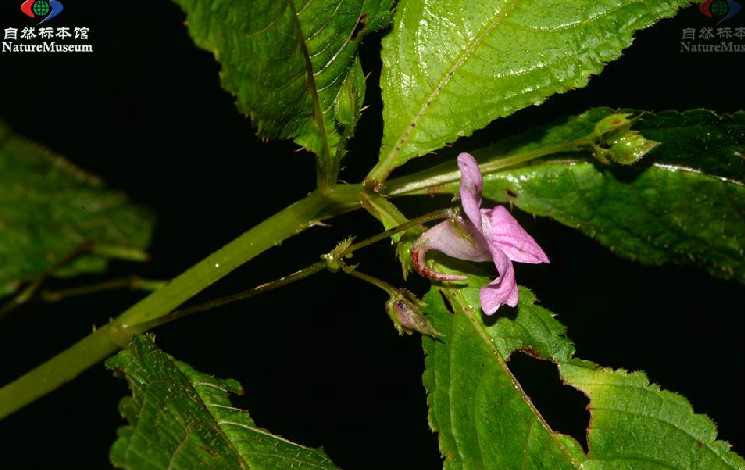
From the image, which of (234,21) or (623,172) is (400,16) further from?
(623,172)

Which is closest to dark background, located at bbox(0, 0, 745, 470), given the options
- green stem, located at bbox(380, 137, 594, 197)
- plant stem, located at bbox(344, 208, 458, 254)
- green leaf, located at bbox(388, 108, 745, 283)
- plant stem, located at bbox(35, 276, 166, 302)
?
plant stem, located at bbox(35, 276, 166, 302)

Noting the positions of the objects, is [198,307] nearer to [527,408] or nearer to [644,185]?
[527,408]

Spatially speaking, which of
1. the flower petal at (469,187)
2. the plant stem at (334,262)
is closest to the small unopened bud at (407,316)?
the plant stem at (334,262)

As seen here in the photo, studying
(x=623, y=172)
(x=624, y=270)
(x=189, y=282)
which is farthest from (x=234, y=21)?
(x=624, y=270)

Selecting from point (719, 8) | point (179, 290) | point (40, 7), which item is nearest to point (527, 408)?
point (179, 290)

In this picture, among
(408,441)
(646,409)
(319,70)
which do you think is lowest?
(408,441)

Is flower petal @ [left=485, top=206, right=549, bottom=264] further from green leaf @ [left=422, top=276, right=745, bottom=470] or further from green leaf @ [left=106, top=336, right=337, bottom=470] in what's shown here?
green leaf @ [left=106, top=336, right=337, bottom=470]

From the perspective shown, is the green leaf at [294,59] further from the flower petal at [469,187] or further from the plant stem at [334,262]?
the flower petal at [469,187]
